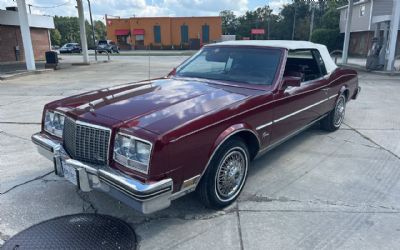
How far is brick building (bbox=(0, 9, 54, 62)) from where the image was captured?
21984 mm

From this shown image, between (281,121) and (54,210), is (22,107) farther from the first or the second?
(281,121)

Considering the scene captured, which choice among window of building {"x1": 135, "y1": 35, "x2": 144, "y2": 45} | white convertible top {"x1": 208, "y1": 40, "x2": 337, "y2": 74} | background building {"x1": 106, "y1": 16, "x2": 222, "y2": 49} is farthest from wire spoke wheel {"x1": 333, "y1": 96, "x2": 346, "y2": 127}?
window of building {"x1": 135, "y1": 35, "x2": 144, "y2": 45}

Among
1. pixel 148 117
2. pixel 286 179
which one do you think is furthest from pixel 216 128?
pixel 286 179

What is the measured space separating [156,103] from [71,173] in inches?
39.9

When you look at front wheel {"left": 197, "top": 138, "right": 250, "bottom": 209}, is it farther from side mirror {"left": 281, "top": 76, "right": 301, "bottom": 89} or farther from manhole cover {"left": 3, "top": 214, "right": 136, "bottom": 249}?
side mirror {"left": 281, "top": 76, "right": 301, "bottom": 89}

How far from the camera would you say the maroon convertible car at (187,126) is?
101 inches

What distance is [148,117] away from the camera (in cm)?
279

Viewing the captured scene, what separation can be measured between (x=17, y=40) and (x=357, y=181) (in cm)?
2584

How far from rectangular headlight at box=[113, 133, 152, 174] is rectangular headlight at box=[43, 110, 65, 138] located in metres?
0.98

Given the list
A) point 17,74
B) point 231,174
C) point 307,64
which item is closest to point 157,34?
point 17,74

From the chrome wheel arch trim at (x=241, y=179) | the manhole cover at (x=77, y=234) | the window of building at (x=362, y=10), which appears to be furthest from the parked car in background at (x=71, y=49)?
the chrome wheel arch trim at (x=241, y=179)

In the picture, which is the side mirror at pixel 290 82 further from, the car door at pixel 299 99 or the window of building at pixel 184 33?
the window of building at pixel 184 33

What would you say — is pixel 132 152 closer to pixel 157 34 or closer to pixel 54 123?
pixel 54 123

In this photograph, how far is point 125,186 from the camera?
2502 mm
